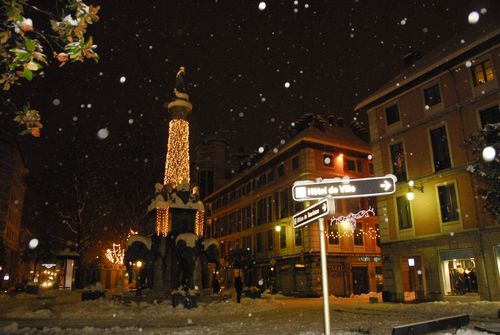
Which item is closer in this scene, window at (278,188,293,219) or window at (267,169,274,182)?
window at (278,188,293,219)

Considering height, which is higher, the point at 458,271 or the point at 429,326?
the point at 458,271

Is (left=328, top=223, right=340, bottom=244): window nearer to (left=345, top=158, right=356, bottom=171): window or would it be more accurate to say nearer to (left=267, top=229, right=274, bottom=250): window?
(left=345, top=158, right=356, bottom=171): window

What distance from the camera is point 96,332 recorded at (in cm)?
1105

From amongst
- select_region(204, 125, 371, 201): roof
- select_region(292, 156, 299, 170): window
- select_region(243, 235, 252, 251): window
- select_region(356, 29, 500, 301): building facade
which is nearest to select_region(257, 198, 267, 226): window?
select_region(243, 235, 252, 251): window

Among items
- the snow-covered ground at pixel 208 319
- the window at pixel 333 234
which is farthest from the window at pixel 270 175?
the snow-covered ground at pixel 208 319

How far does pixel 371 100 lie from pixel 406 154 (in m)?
4.76

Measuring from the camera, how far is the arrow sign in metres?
5.43

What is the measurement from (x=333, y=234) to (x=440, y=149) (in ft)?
51.5

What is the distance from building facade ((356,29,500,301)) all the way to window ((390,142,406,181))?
2.5 inches

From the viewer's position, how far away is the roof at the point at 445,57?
66.5 ft

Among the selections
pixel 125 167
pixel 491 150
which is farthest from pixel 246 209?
pixel 491 150

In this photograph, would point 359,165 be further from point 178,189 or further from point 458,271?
point 178,189

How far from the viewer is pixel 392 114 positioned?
26031 millimetres

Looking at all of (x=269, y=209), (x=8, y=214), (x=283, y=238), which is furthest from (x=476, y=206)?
(x=8, y=214)
